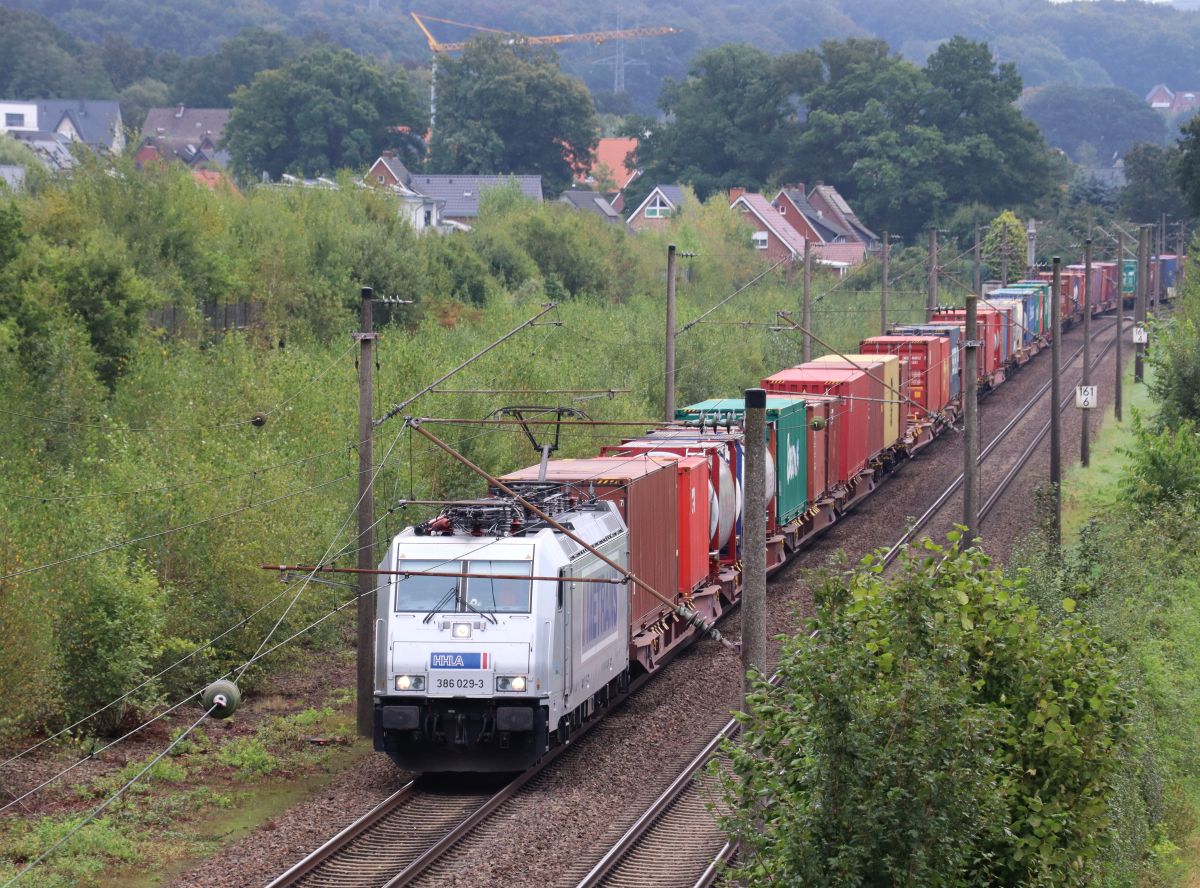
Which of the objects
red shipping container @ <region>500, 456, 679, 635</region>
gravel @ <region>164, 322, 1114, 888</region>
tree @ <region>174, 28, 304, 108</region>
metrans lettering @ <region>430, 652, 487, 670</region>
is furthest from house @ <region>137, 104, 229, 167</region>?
metrans lettering @ <region>430, 652, 487, 670</region>

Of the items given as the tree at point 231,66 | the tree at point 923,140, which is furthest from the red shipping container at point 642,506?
the tree at point 231,66

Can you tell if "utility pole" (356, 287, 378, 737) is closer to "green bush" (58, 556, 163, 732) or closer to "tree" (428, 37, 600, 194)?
"green bush" (58, 556, 163, 732)

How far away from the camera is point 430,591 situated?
781 inches

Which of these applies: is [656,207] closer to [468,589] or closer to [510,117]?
[510,117]

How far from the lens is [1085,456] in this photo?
149 feet

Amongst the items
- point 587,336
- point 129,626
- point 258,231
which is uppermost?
point 258,231

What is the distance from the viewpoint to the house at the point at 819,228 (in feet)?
336

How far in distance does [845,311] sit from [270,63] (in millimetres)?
109898

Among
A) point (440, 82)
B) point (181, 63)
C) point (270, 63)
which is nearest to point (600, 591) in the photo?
point (440, 82)

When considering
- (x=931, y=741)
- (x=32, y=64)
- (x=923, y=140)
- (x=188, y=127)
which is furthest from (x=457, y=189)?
(x=931, y=741)

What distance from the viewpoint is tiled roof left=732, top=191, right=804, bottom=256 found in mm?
103125

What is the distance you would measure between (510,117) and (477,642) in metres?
109

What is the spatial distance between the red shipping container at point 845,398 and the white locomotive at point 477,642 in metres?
18.2

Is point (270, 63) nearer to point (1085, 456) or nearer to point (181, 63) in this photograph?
point (181, 63)
